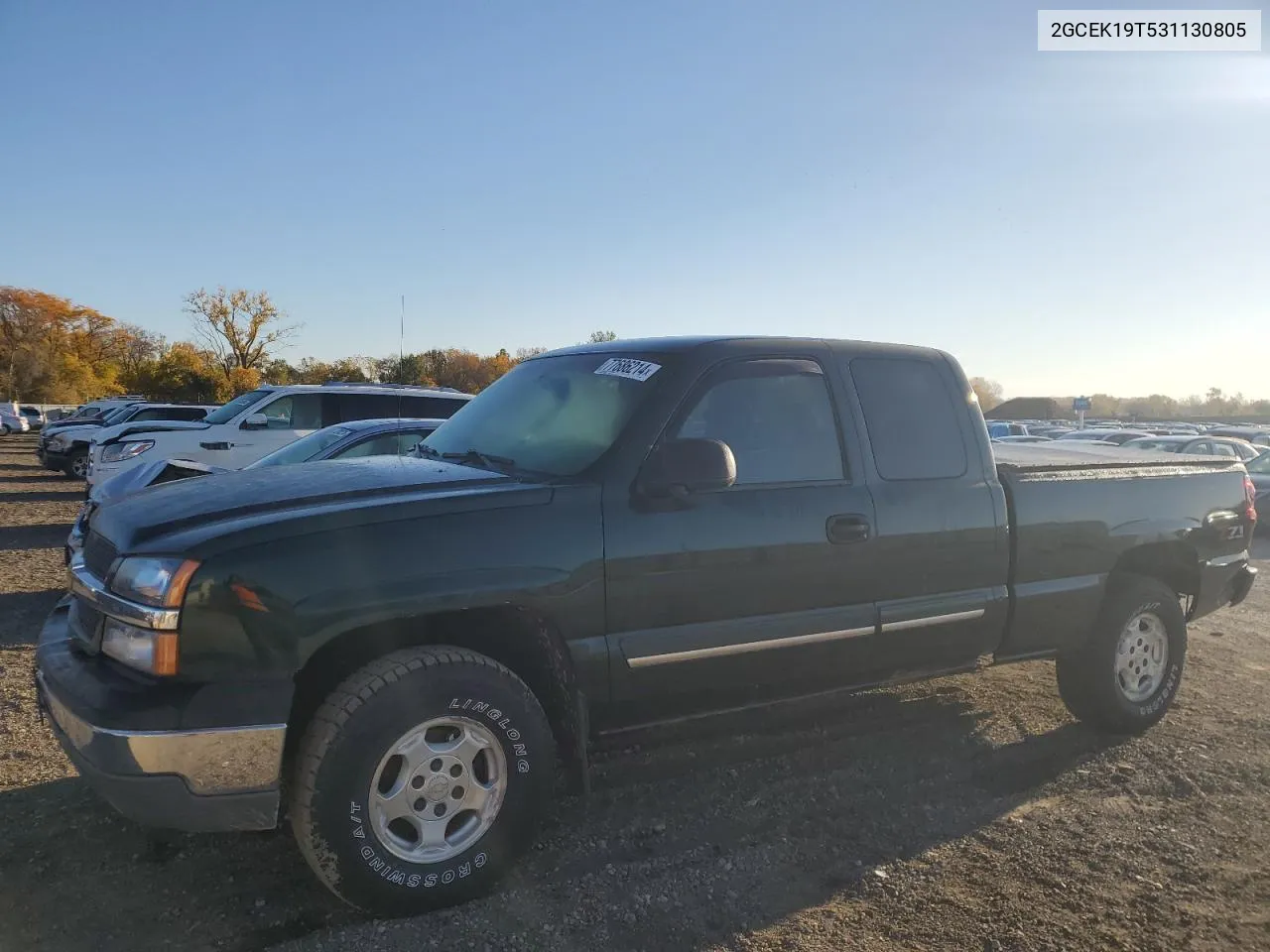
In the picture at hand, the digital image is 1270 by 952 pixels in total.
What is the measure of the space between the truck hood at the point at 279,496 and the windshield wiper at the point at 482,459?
87mm

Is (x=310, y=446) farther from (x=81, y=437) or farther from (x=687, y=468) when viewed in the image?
(x=81, y=437)

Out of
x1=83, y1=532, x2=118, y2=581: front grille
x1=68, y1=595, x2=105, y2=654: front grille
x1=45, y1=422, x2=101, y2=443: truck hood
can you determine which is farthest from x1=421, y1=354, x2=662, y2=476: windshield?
x1=45, y1=422, x2=101, y2=443: truck hood

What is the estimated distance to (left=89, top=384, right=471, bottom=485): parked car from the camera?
11406 mm

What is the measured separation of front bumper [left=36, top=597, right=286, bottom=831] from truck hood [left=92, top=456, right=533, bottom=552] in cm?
47

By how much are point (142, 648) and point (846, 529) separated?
258 centimetres

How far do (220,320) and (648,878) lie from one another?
2487 inches

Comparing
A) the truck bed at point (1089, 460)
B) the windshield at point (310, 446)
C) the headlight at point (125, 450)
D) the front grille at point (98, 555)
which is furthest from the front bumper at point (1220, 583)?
the headlight at point (125, 450)

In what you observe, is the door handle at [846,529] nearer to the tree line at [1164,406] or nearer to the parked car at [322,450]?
the parked car at [322,450]

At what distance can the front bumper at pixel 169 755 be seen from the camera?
2.49m

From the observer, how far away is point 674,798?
384 centimetres

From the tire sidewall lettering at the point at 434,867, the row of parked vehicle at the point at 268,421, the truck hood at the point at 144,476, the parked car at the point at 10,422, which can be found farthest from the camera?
the parked car at the point at 10,422

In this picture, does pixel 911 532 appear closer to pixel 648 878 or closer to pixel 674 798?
pixel 674 798

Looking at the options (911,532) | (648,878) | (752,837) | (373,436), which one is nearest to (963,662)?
(911,532)

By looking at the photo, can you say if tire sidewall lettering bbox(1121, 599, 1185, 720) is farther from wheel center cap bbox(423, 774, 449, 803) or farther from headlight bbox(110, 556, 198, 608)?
headlight bbox(110, 556, 198, 608)
